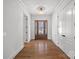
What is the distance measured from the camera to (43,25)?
11930 mm

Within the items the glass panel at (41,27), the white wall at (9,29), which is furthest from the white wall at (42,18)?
the white wall at (9,29)

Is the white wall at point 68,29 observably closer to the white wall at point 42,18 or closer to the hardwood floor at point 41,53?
the hardwood floor at point 41,53

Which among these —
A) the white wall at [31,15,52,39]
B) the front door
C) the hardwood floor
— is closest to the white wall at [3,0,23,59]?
the hardwood floor

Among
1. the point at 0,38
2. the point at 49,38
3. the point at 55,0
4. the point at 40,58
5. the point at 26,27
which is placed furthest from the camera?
the point at 49,38

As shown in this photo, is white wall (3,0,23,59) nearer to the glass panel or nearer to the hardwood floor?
the hardwood floor

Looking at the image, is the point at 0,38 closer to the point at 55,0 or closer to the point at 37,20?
the point at 55,0

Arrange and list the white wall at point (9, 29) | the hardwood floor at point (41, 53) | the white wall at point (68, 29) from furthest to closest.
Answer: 1. the hardwood floor at point (41, 53)
2. the white wall at point (68, 29)
3. the white wall at point (9, 29)

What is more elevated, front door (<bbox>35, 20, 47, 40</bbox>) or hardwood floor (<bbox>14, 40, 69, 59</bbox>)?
front door (<bbox>35, 20, 47, 40</bbox>)

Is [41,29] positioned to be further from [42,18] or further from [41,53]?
[41,53]

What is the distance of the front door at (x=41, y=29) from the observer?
38.9ft

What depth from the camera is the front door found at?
467 inches

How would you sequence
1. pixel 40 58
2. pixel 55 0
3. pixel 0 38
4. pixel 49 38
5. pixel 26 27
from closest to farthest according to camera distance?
pixel 0 38, pixel 40 58, pixel 55 0, pixel 26 27, pixel 49 38

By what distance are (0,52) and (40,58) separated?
2.93 metres
